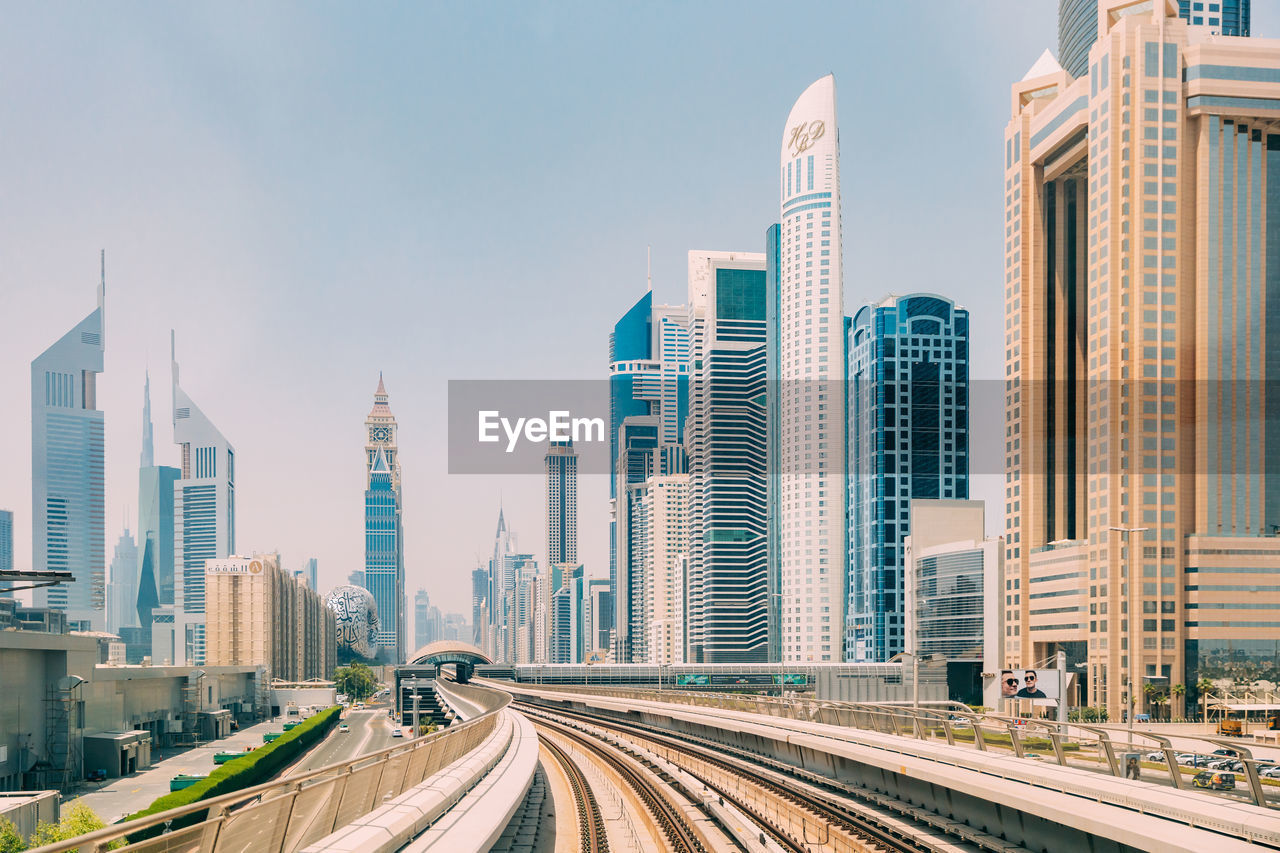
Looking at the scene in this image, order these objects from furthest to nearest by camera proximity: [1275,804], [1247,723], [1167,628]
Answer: [1167,628] < [1247,723] < [1275,804]

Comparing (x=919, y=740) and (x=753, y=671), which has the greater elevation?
(x=919, y=740)

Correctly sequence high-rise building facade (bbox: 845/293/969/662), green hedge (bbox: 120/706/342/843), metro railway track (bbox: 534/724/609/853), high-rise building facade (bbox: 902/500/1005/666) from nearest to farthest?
metro railway track (bbox: 534/724/609/853), green hedge (bbox: 120/706/342/843), high-rise building facade (bbox: 902/500/1005/666), high-rise building facade (bbox: 845/293/969/662)

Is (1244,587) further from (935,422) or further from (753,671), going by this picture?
(935,422)

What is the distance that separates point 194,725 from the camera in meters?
93.0

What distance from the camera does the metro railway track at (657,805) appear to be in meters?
28.8

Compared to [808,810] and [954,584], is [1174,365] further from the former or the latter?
[808,810]

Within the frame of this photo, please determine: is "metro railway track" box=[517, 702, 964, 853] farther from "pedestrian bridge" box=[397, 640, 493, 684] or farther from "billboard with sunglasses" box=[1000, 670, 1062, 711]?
"pedestrian bridge" box=[397, 640, 493, 684]

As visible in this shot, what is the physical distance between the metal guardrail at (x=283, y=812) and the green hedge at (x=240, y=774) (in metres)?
13.5

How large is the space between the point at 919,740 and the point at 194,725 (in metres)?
81.4

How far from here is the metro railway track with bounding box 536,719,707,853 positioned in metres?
28.8

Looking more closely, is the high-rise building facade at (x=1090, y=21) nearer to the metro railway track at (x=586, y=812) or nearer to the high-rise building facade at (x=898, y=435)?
the high-rise building facade at (x=898, y=435)

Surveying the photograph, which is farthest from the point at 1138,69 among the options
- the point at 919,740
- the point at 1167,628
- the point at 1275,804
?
the point at 1275,804

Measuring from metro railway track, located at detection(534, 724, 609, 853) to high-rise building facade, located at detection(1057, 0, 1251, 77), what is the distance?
121m

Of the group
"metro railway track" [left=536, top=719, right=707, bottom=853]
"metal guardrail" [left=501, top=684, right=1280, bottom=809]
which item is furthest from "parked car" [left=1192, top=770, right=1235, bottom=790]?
"metro railway track" [left=536, top=719, right=707, bottom=853]
